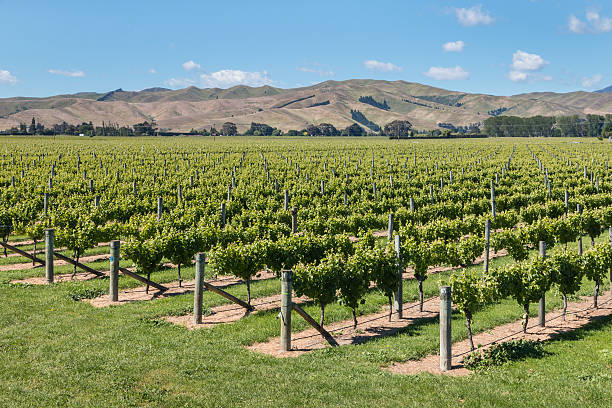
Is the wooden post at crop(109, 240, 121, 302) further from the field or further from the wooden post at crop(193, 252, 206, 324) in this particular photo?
the wooden post at crop(193, 252, 206, 324)

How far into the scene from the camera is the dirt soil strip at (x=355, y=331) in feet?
36.8

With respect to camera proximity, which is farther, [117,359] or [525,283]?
[525,283]

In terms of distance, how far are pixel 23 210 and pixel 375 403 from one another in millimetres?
20361

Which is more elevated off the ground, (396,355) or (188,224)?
(188,224)

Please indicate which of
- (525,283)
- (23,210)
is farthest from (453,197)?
(23,210)

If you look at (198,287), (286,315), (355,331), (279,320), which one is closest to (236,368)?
(286,315)

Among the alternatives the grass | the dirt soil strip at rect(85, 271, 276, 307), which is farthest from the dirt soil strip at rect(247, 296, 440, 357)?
the dirt soil strip at rect(85, 271, 276, 307)

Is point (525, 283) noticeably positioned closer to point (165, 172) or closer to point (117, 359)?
point (117, 359)

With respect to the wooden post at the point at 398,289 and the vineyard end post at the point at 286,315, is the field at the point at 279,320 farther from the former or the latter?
the vineyard end post at the point at 286,315

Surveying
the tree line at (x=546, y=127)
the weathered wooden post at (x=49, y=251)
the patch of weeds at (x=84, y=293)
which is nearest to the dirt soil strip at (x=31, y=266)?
the weathered wooden post at (x=49, y=251)

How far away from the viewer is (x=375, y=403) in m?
8.15

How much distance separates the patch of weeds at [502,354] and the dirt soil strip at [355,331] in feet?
7.87

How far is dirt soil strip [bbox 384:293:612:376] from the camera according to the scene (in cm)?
1003

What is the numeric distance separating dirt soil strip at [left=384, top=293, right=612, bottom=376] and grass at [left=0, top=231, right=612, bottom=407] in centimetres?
28
